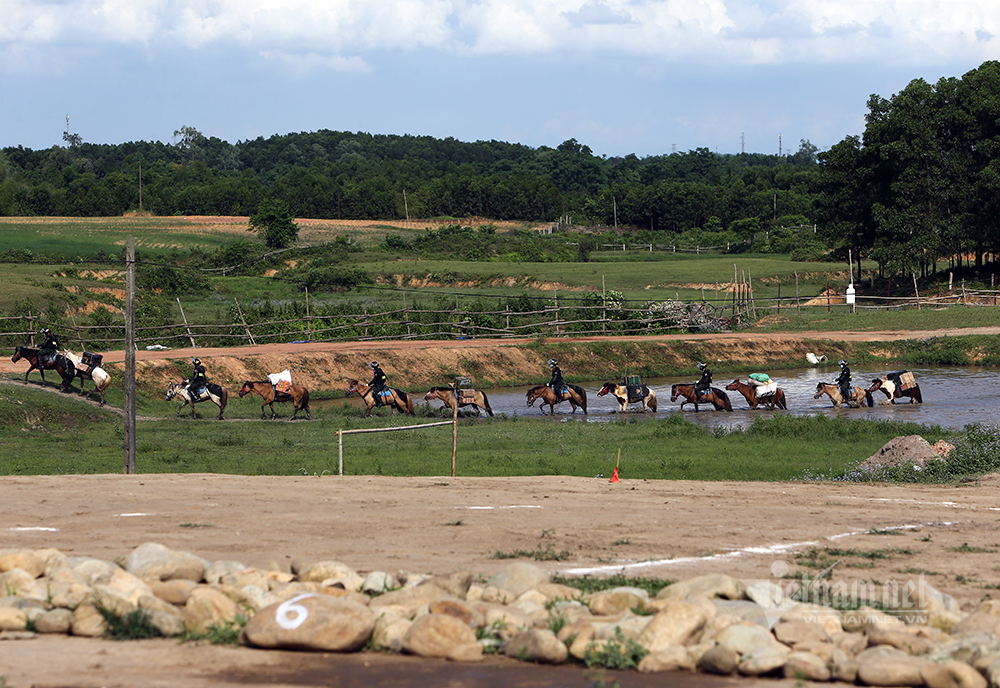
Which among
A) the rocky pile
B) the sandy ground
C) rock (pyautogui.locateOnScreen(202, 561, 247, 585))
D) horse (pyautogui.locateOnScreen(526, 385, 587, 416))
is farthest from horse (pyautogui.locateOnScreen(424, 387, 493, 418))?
the rocky pile

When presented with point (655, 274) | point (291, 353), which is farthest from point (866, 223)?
point (291, 353)

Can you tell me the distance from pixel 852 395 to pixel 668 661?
27.5m

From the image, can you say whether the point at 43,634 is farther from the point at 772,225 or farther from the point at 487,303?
the point at 772,225

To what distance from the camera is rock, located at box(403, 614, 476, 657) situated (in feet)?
26.0

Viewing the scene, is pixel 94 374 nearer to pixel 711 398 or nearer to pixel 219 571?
pixel 711 398

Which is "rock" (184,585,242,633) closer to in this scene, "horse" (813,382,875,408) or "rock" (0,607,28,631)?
"rock" (0,607,28,631)

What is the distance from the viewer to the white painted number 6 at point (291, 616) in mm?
8062

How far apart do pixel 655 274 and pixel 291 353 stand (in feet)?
142

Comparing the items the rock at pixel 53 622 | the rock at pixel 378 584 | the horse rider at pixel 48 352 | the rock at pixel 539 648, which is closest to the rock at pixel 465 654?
the rock at pixel 539 648

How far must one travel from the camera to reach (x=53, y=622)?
329 inches

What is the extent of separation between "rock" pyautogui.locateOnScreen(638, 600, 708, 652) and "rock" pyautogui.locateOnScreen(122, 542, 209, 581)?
431cm

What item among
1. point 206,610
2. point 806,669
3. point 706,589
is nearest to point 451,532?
point 706,589

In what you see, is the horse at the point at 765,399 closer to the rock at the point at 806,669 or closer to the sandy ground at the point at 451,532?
the sandy ground at the point at 451,532

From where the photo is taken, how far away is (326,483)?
17.1 m
